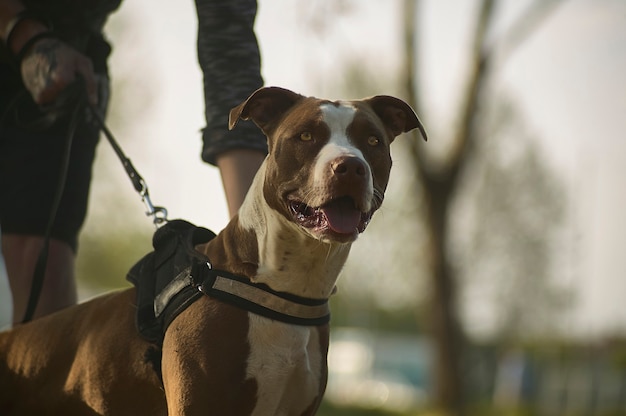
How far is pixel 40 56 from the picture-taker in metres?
3.98

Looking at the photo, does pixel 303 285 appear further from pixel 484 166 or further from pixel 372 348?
pixel 372 348

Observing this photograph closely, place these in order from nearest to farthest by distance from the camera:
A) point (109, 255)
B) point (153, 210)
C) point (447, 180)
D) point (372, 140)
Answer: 1. point (372, 140)
2. point (153, 210)
3. point (447, 180)
4. point (109, 255)

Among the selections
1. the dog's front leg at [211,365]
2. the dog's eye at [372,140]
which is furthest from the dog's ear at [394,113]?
the dog's front leg at [211,365]

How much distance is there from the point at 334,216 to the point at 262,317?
382 millimetres

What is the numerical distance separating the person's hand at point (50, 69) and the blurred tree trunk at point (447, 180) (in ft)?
40.6

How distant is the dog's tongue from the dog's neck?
0.12 metres

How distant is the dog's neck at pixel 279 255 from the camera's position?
3.24 meters

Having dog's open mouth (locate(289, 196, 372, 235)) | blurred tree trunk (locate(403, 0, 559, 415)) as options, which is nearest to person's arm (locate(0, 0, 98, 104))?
dog's open mouth (locate(289, 196, 372, 235))

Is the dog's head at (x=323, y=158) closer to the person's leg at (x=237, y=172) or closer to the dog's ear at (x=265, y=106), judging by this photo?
the dog's ear at (x=265, y=106)

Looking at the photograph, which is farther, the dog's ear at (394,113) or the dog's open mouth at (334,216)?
the dog's ear at (394,113)

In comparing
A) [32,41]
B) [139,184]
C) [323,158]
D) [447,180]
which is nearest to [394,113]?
[323,158]

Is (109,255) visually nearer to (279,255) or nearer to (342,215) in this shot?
(279,255)

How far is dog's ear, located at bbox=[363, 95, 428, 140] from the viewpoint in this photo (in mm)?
3621

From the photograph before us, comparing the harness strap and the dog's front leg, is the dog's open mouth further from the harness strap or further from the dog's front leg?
the dog's front leg
